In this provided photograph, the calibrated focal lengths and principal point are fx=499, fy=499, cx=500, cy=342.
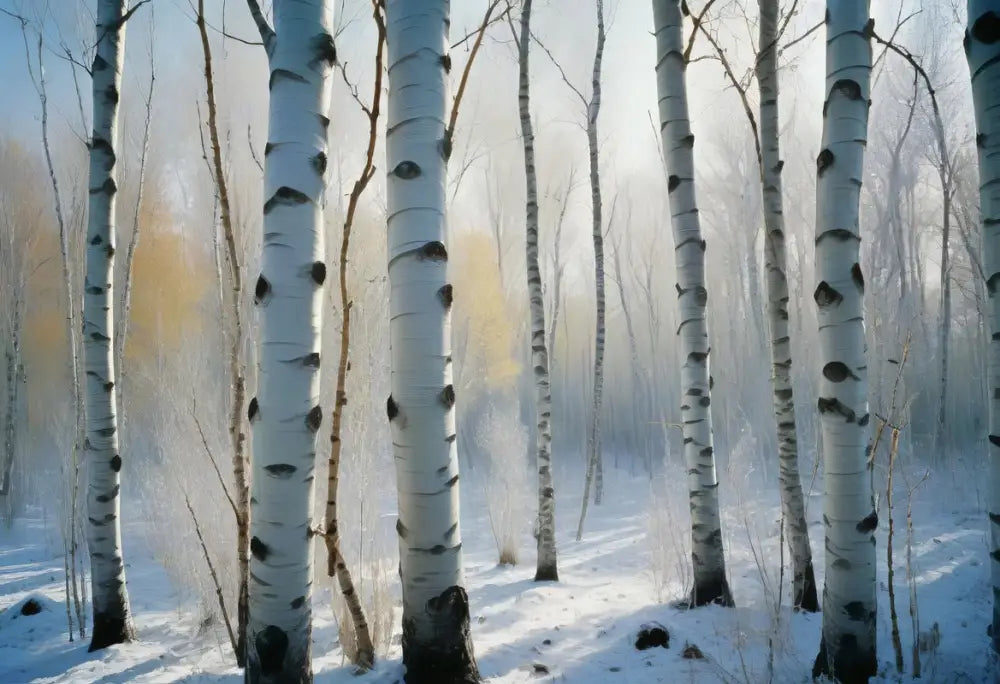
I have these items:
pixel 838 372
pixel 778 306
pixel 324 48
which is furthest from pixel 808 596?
pixel 324 48

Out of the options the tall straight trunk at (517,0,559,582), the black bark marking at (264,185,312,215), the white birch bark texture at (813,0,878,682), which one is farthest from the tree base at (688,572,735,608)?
the black bark marking at (264,185,312,215)

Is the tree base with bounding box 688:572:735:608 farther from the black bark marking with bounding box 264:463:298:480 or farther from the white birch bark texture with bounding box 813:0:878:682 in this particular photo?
the black bark marking with bounding box 264:463:298:480

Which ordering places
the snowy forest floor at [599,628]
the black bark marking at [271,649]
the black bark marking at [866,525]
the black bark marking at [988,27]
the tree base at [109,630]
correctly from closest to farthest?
the black bark marking at [271,649], the black bark marking at [988,27], the black bark marking at [866,525], the snowy forest floor at [599,628], the tree base at [109,630]

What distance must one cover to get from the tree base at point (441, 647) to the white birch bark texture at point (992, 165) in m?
2.09

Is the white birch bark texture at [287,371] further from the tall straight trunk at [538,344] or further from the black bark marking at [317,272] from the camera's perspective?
the tall straight trunk at [538,344]

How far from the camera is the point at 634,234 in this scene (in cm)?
1923

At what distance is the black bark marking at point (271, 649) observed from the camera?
66.1 inches

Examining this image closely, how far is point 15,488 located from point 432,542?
47.5 feet

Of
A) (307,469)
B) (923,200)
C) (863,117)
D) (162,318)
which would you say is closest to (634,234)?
(923,200)

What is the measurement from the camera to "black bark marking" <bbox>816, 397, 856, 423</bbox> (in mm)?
2047

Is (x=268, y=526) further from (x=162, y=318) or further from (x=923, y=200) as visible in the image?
(x=923, y=200)

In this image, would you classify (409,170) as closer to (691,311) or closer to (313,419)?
(313,419)

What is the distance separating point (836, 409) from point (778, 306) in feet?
6.17

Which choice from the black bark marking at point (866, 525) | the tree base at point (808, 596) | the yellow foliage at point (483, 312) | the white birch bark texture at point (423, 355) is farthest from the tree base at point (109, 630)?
the yellow foliage at point (483, 312)
